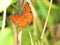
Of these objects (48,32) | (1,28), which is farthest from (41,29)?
(1,28)

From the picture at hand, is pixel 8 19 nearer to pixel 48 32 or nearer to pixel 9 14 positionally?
pixel 9 14

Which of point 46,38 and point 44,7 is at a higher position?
point 44,7

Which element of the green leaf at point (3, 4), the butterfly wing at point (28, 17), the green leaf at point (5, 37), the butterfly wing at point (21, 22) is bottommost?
the green leaf at point (5, 37)

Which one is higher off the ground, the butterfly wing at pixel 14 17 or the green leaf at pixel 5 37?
the butterfly wing at pixel 14 17

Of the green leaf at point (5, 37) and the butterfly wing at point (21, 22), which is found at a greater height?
the butterfly wing at point (21, 22)

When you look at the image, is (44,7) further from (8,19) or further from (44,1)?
(8,19)

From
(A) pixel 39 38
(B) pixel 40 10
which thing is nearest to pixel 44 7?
(B) pixel 40 10

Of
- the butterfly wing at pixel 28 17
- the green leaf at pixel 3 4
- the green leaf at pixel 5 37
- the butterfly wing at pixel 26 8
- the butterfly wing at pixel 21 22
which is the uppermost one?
the green leaf at pixel 3 4
